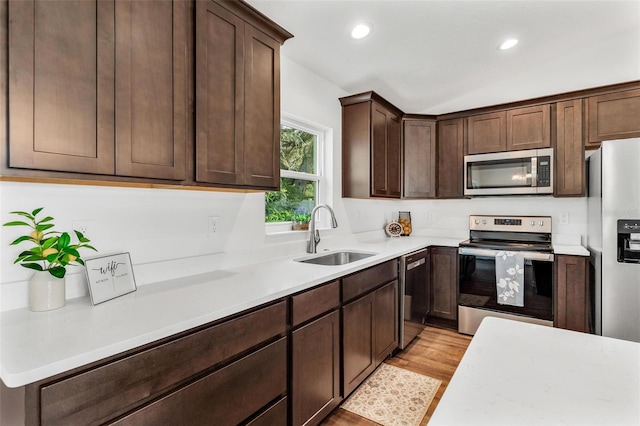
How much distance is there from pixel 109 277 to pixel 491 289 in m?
3.07

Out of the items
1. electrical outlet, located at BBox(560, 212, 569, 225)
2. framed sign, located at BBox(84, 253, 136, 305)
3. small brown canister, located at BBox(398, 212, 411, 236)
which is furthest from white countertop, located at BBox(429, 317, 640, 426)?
small brown canister, located at BBox(398, 212, 411, 236)

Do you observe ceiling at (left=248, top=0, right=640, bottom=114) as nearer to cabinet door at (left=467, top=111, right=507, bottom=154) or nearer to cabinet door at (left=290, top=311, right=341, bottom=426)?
cabinet door at (left=467, top=111, right=507, bottom=154)

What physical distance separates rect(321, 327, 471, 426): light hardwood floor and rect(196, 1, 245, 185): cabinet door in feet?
5.07

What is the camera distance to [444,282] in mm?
3289

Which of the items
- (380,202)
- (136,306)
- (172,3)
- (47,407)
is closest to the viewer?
(47,407)

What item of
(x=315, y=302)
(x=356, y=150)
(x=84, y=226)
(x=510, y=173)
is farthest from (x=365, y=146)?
(x=84, y=226)

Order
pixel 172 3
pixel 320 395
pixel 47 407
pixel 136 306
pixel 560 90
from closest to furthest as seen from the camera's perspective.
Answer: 1. pixel 47 407
2. pixel 136 306
3. pixel 172 3
4. pixel 320 395
5. pixel 560 90

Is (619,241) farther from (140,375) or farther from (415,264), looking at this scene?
(140,375)

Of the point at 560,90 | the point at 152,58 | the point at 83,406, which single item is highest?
the point at 560,90

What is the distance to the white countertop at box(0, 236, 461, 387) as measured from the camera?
81cm

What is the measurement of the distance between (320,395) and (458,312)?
2015 millimetres

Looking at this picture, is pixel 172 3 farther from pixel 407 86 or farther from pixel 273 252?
pixel 407 86

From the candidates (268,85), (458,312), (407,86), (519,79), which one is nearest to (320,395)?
(268,85)

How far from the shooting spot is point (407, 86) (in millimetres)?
3164
